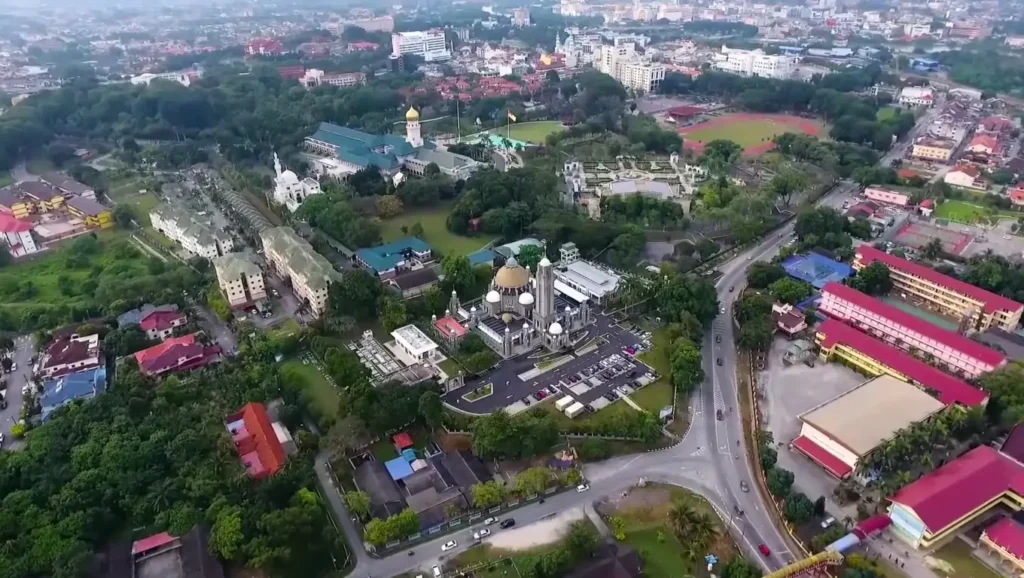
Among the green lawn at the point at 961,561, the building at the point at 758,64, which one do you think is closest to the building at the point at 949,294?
the green lawn at the point at 961,561

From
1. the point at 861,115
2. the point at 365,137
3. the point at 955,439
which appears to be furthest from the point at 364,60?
the point at 955,439

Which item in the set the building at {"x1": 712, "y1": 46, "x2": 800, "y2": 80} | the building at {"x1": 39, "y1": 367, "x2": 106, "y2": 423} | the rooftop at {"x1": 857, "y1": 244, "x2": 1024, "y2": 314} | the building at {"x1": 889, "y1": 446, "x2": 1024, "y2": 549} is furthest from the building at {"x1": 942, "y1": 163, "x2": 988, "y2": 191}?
the building at {"x1": 39, "y1": 367, "x2": 106, "y2": 423}

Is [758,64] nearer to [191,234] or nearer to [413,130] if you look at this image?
[413,130]

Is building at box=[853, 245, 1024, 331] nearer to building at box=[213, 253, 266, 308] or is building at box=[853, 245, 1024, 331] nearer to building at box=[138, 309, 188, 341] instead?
building at box=[213, 253, 266, 308]

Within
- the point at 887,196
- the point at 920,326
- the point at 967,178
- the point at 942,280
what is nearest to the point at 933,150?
the point at 967,178

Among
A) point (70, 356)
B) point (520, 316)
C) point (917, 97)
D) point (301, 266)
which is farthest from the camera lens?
point (917, 97)

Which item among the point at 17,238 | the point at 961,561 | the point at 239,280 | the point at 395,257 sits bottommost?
the point at 961,561

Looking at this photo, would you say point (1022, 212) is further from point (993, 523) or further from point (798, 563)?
point (798, 563)

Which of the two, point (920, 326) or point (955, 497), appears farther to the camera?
point (920, 326)
